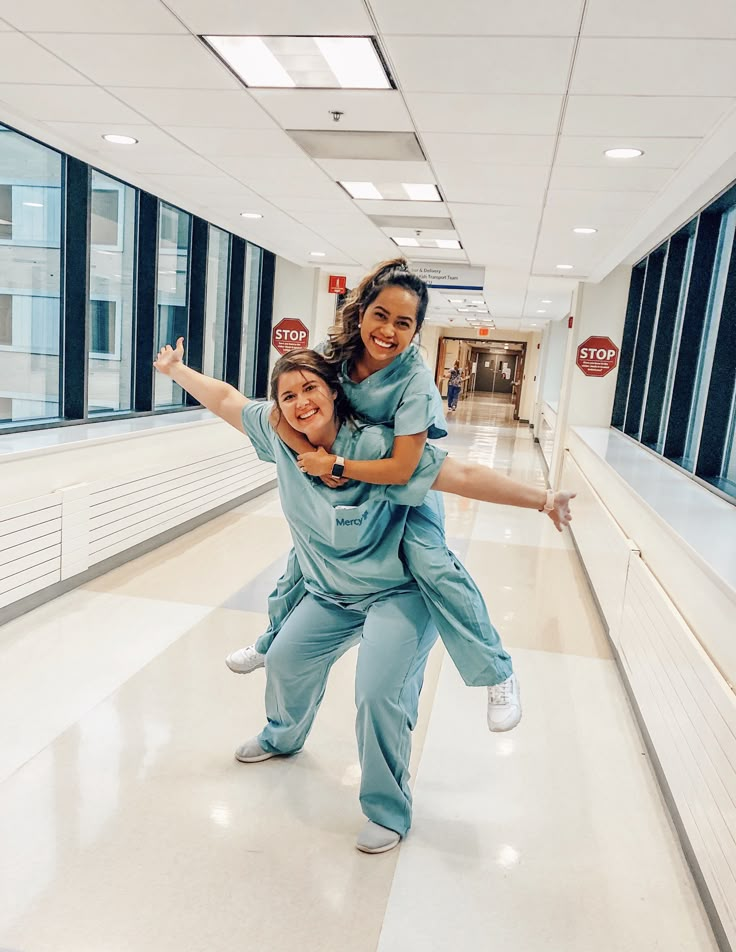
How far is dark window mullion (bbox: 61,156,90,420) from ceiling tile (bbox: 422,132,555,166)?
256 centimetres

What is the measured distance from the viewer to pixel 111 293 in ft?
20.7

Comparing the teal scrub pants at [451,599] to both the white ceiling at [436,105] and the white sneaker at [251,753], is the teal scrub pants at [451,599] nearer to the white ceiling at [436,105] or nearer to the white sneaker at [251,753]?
the white sneaker at [251,753]

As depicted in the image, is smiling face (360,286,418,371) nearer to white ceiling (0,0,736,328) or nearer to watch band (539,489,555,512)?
watch band (539,489,555,512)

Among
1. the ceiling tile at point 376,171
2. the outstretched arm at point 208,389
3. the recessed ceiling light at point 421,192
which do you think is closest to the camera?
the outstretched arm at point 208,389

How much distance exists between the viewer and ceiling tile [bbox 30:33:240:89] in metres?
3.07

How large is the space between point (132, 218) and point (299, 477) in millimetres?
5041

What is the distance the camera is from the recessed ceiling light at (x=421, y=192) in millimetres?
5258

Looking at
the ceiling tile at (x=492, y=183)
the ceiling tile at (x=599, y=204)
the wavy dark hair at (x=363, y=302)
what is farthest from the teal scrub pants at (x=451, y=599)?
the ceiling tile at (x=599, y=204)

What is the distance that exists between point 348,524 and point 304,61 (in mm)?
2035

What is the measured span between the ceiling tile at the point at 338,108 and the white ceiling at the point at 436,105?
1 centimetres

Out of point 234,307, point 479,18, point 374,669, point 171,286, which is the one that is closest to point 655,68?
point 479,18

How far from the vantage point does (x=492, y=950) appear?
2043 mm

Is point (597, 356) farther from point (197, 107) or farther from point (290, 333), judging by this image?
point (197, 107)

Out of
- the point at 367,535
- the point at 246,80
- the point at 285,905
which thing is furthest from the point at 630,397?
the point at 285,905
